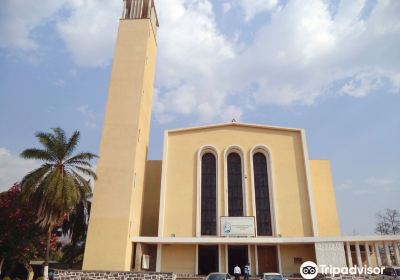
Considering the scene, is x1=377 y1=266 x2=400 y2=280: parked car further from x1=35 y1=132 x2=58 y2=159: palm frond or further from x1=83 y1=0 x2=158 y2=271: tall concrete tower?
x1=35 y1=132 x2=58 y2=159: palm frond

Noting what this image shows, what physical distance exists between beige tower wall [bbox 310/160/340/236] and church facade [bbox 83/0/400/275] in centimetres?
8

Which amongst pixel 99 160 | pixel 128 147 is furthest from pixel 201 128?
pixel 99 160

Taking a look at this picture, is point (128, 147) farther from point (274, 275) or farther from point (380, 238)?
point (380, 238)

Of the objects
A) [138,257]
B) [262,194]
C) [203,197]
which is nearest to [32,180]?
[138,257]

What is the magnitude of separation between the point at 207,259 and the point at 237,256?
2.27 m

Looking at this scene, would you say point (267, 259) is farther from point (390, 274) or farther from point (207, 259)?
point (390, 274)

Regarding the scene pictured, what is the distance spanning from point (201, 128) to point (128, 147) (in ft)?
22.6

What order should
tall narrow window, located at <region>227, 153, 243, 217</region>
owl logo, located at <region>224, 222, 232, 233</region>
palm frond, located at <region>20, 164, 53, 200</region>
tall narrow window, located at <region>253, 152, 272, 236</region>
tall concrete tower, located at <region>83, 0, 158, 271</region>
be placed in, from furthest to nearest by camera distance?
1. tall narrow window, located at <region>227, 153, 243, 217</region>
2. tall narrow window, located at <region>253, 152, 272, 236</region>
3. owl logo, located at <region>224, 222, 232, 233</region>
4. tall concrete tower, located at <region>83, 0, 158, 271</region>
5. palm frond, located at <region>20, 164, 53, 200</region>

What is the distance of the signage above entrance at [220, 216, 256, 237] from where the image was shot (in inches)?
956

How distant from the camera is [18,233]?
25.0 metres

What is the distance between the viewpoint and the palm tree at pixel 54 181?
2154 cm

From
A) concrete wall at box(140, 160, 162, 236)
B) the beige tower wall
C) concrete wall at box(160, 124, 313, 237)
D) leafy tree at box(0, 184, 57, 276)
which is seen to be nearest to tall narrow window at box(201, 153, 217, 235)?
concrete wall at box(160, 124, 313, 237)

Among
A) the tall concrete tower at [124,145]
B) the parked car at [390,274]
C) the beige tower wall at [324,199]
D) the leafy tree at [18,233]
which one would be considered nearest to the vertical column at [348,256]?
the parked car at [390,274]

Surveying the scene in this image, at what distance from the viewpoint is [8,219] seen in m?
24.9
